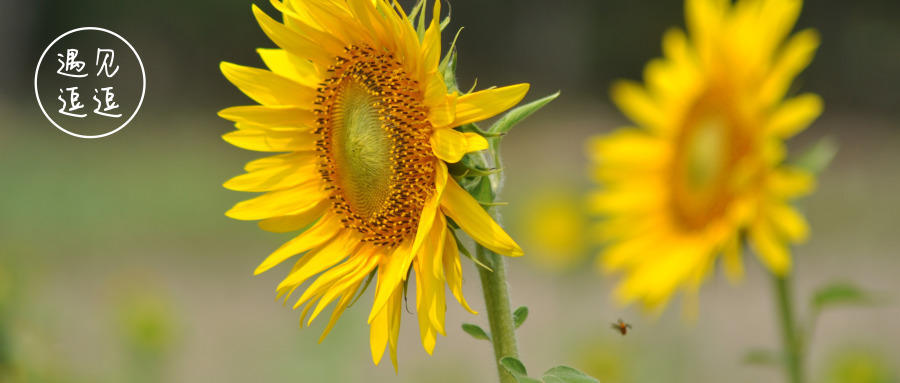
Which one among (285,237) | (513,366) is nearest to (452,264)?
(513,366)

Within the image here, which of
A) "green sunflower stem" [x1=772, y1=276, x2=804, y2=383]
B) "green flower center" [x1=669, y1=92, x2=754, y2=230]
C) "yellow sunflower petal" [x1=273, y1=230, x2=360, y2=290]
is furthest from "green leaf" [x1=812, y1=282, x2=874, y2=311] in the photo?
"yellow sunflower petal" [x1=273, y1=230, x2=360, y2=290]

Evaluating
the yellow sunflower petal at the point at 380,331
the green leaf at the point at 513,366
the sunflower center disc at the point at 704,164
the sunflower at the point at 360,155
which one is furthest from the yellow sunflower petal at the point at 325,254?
the sunflower center disc at the point at 704,164

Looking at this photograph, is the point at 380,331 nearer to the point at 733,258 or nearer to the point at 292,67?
the point at 292,67

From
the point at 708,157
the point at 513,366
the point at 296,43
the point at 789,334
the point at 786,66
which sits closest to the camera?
the point at 513,366

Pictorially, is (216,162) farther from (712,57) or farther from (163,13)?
(712,57)

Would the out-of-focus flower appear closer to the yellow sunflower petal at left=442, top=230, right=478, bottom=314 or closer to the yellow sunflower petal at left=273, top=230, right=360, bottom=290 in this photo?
the yellow sunflower petal at left=273, top=230, right=360, bottom=290

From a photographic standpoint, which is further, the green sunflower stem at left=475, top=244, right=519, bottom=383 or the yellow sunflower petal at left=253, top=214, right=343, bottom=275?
the yellow sunflower petal at left=253, top=214, right=343, bottom=275
